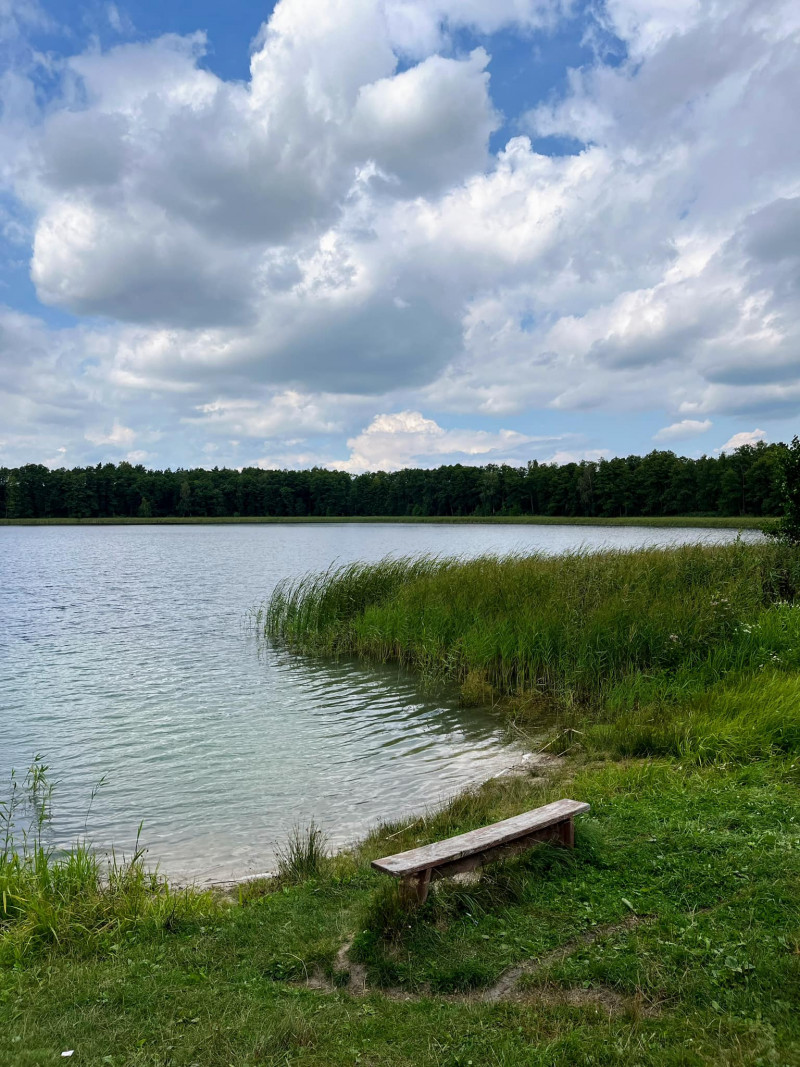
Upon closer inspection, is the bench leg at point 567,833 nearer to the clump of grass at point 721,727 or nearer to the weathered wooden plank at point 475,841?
the weathered wooden plank at point 475,841

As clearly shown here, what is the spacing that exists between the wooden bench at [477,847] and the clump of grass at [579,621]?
522cm

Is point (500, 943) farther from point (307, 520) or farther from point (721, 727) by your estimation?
point (307, 520)

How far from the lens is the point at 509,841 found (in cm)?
486

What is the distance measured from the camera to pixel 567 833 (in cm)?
514

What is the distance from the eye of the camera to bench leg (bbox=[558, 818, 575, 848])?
16.8ft

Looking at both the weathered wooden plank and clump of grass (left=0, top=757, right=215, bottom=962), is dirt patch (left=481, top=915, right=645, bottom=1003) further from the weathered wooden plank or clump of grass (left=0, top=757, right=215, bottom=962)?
clump of grass (left=0, top=757, right=215, bottom=962)

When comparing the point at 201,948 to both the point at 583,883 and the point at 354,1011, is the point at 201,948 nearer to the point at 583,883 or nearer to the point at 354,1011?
the point at 354,1011

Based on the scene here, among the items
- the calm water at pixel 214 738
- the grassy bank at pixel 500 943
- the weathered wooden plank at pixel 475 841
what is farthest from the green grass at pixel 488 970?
the calm water at pixel 214 738

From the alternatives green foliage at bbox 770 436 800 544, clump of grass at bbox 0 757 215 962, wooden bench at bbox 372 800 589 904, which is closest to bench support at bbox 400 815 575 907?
wooden bench at bbox 372 800 589 904

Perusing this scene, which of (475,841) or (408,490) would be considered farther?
(408,490)

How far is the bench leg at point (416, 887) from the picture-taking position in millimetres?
4379

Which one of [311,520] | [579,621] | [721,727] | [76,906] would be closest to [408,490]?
[311,520]

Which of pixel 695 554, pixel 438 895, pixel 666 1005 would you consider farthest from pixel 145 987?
pixel 695 554

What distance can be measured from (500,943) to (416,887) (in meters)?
0.59
